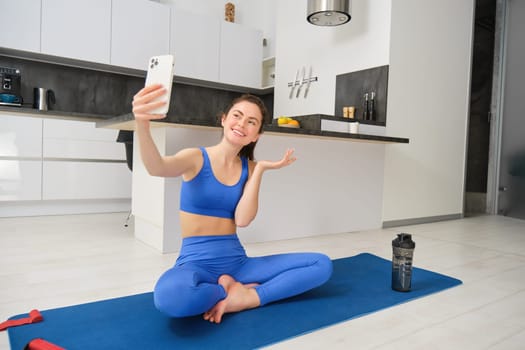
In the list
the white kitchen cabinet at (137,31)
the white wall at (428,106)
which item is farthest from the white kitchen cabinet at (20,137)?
the white wall at (428,106)

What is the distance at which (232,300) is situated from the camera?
4.72ft

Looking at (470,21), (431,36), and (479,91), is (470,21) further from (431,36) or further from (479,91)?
(479,91)

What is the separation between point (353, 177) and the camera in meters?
3.36

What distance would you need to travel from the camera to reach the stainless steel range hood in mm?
3236

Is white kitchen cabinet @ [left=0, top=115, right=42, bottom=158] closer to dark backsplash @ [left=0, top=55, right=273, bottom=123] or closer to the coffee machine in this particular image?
the coffee machine

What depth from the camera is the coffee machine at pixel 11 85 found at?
372cm

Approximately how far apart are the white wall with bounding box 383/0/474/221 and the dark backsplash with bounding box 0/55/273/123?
1.88 m

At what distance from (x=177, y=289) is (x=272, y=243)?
5.13ft

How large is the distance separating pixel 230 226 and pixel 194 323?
392mm

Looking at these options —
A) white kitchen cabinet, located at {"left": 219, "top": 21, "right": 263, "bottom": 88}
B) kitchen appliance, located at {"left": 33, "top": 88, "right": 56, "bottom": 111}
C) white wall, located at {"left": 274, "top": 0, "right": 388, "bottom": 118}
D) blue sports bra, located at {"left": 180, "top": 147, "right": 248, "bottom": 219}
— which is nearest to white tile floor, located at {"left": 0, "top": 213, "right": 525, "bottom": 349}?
blue sports bra, located at {"left": 180, "top": 147, "right": 248, "bottom": 219}

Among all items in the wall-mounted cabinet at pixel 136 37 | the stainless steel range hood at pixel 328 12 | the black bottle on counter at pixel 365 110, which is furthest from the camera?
the wall-mounted cabinet at pixel 136 37

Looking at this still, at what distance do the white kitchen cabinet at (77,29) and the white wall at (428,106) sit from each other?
288cm

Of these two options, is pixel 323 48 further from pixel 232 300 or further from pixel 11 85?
pixel 232 300

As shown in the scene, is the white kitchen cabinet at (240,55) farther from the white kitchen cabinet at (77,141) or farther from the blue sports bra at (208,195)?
the blue sports bra at (208,195)
